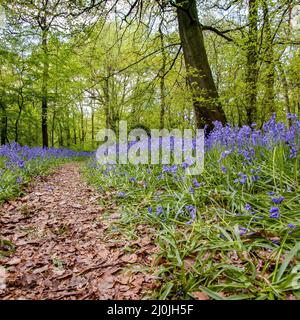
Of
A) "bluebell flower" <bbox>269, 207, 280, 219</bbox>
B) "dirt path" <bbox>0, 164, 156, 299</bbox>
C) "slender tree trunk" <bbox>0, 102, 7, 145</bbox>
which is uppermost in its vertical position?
"slender tree trunk" <bbox>0, 102, 7, 145</bbox>

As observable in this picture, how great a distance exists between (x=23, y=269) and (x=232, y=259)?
1617 mm

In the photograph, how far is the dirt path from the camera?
1.60 metres

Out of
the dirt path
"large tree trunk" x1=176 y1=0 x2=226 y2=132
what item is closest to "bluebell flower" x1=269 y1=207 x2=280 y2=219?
the dirt path

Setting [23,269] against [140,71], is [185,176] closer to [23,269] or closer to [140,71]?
[23,269]

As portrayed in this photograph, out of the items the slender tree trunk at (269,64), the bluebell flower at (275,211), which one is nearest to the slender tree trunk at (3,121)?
the slender tree trunk at (269,64)

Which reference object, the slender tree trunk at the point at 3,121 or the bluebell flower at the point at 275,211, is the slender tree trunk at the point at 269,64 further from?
the slender tree trunk at the point at 3,121

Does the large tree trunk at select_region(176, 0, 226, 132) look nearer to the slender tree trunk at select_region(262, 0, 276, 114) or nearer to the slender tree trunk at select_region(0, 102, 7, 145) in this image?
the slender tree trunk at select_region(262, 0, 276, 114)

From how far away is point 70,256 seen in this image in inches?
82.7

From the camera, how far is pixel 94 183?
499cm

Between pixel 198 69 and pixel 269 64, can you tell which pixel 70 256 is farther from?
pixel 269 64

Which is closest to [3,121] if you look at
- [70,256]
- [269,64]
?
[269,64]

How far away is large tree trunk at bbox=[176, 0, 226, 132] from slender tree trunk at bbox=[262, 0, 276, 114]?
128 centimetres

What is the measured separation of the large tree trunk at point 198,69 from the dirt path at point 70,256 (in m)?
3.23
